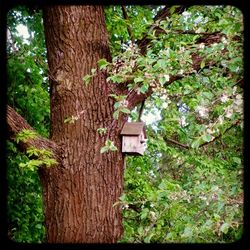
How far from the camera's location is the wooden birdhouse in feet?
8.71

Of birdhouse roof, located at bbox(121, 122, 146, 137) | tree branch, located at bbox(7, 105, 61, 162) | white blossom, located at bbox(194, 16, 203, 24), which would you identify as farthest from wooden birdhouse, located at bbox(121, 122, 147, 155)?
white blossom, located at bbox(194, 16, 203, 24)

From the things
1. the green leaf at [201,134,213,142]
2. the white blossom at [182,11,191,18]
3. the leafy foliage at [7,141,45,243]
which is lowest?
the leafy foliage at [7,141,45,243]

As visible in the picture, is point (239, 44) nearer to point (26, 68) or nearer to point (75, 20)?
point (75, 20)

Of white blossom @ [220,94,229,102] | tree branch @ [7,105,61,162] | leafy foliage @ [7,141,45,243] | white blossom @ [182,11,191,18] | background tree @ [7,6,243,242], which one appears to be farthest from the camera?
leafy foliage @ [7,141,45,243]

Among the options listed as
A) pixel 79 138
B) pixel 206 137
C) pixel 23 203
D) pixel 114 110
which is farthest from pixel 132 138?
pixel 23 203

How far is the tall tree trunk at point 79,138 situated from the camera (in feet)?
8.40

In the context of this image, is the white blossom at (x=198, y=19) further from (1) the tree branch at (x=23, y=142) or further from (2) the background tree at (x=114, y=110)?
(1) the tree branch at (x=23, y=142)

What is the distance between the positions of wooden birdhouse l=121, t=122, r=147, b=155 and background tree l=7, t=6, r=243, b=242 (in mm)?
46

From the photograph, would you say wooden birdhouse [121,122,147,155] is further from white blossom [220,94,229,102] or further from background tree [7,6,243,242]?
white blossom [220,94,229,102]

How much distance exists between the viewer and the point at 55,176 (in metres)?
Result: 2.59

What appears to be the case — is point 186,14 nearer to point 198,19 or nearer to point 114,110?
point 198,19

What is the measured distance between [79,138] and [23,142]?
0.32 meters
